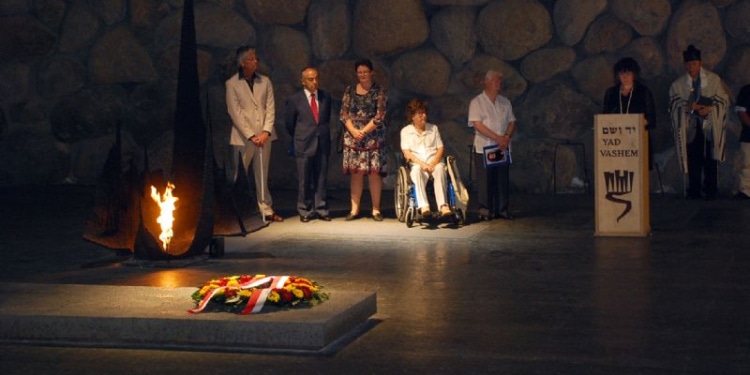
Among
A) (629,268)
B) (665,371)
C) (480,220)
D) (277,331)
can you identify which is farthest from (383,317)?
(480,220)

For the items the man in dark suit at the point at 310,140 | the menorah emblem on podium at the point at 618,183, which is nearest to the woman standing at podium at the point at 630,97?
the menorah emblem on podium at the point at 618,183

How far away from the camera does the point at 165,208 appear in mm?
11086

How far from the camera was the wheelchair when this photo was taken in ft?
45.3

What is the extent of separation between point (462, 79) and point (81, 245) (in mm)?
6990

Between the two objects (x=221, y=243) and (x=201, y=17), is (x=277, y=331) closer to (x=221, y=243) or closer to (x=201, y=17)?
(x=221, y=243)

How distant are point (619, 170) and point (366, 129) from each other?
2702 mm

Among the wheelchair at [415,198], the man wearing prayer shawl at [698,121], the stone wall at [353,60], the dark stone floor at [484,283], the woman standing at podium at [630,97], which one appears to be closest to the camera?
the dark stone floor at [484,283]

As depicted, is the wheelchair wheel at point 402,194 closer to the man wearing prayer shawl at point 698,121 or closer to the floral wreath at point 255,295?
the man wearing prayer shawl at point 698,121

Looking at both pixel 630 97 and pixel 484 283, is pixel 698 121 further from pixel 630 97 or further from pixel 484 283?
pixel 484 283

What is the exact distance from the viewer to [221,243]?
11508 mm

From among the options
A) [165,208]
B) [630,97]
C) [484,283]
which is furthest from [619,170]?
[165,208]

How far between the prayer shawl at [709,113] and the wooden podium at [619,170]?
367 cm

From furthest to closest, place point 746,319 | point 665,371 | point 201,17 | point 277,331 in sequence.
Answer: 1. point 201,17
2. point 746,319
3. point 277,331
4. point 665,371

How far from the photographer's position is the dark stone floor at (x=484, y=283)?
23.9 feet
